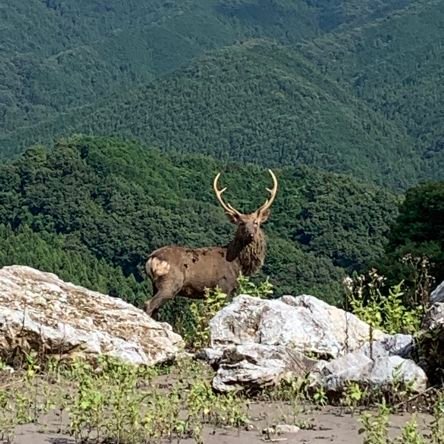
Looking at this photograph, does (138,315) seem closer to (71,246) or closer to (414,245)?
(414,245)

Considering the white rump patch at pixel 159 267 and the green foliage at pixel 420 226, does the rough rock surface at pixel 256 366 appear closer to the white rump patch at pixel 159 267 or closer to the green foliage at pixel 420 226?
the white rump patch at pixel 159 267

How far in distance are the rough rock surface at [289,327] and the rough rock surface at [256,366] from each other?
76cm

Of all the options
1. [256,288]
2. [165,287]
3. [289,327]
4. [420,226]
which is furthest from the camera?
[420,226]

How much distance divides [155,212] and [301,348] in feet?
224

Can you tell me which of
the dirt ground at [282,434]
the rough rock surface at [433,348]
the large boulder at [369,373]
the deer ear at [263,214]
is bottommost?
the dirt ground at [282,434]

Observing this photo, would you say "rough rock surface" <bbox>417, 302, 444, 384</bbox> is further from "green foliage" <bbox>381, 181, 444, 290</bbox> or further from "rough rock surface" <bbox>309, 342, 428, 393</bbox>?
"green foliage" <bbox>381, 181, 444, 290</bbox>

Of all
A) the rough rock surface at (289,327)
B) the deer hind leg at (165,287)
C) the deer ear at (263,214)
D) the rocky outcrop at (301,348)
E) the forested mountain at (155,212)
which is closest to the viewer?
the rocky outcrop at (301,348)

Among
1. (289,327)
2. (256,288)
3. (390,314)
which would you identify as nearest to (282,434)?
(289,327)

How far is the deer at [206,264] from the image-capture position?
12547 mm

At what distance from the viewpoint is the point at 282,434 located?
263 inches

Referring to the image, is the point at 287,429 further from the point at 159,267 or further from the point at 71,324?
the point at 159,267

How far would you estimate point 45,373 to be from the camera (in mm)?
8641

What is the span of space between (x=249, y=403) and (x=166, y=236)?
65504 mm

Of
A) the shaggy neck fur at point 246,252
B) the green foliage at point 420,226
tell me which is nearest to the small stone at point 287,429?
the shaggy neck fur at point 246,252
